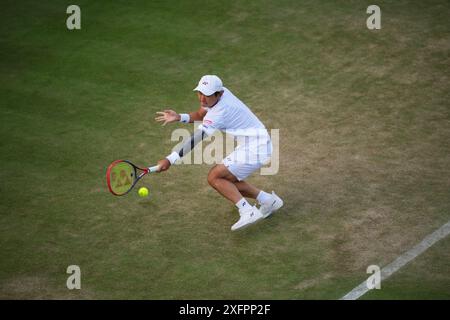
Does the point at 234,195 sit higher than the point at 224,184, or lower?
lower

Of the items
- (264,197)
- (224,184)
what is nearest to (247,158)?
(224,184)

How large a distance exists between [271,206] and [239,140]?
41.8 inches

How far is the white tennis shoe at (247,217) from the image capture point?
34.7ft

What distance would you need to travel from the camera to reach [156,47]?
15.5 meters

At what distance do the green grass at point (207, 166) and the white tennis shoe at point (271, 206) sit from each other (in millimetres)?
132

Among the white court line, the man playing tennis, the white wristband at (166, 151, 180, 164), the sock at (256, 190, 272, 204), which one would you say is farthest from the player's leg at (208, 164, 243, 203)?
the white court line

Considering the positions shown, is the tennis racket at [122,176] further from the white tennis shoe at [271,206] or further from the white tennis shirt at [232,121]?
the white tennis shoe at [271,206]

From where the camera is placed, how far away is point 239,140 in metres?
10.9

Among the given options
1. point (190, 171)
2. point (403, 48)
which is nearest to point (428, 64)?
point (403, 48)

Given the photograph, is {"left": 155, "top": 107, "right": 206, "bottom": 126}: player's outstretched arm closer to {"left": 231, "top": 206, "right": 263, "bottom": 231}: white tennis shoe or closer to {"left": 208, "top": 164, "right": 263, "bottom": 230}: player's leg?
{"left": 208, "top": 164, "right": 263, "bottom": 230}: player's leg

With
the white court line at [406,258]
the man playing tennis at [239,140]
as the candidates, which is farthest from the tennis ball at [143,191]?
the white court line at [406,258]

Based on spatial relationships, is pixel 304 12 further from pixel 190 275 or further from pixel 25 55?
pixel 190 275

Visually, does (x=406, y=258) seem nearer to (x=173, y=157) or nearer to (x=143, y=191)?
(x=173, y=157)

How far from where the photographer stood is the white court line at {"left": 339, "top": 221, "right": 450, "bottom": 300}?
30.2 ft
